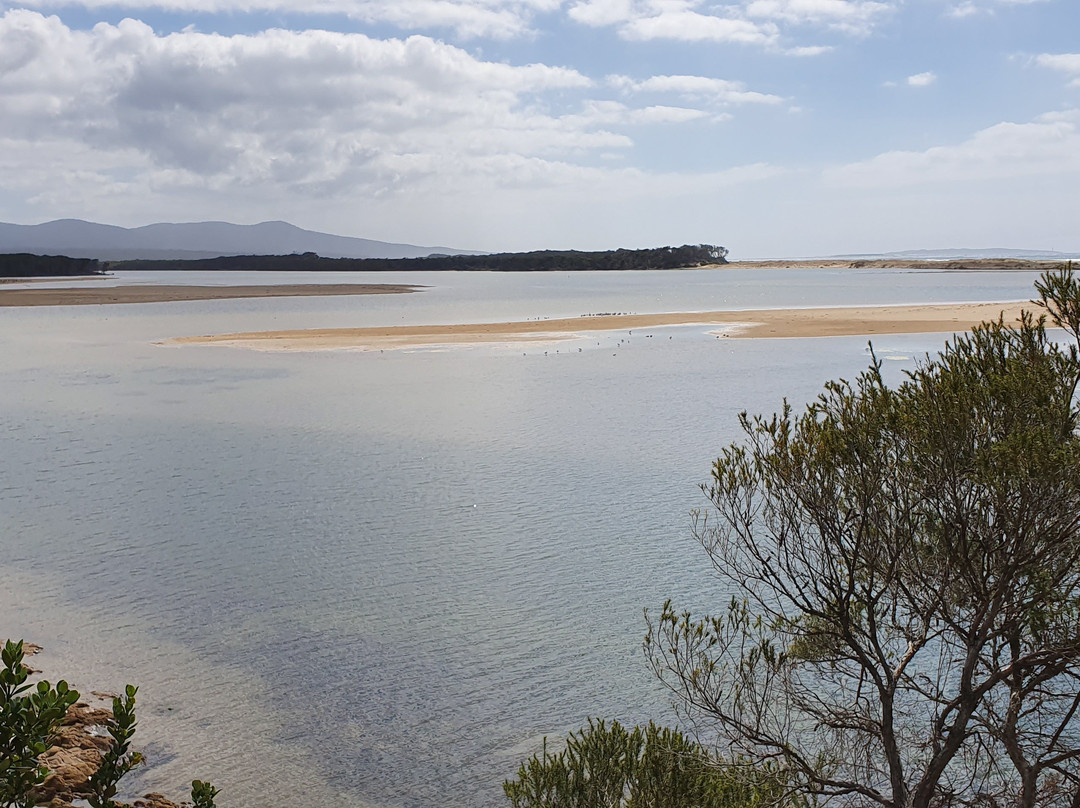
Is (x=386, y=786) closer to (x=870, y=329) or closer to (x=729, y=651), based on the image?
(x=729, y=651)

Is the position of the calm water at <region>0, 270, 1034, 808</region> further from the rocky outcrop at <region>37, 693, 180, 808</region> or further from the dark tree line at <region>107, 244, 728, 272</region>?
the dark tree line at <region>107, 244, 728, 272</region>

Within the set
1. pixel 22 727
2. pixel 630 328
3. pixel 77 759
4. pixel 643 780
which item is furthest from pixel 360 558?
pixel 630 328

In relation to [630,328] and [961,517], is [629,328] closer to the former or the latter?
[630,328]

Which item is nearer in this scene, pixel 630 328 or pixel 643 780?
pixel 643 780

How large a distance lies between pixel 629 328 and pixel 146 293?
176 ft

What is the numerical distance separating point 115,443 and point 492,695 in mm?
15368

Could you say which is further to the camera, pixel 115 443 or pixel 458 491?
pixel 115 443

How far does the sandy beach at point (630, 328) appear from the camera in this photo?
4312 centimetres

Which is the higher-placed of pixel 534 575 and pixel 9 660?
pixel 9 660

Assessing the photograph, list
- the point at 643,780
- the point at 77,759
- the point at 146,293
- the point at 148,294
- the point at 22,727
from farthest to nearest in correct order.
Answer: the point at 146,293
the point at 148,294
the point at 77,759
the point at 643,780
the point at 22,727

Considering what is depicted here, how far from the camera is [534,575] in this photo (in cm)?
1288

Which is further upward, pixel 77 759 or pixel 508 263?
pixel 508 263

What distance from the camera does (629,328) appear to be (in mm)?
49438

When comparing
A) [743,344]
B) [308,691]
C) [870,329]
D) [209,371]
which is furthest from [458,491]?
[870,329]
